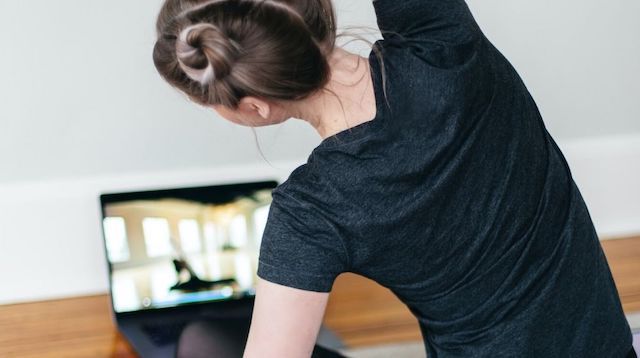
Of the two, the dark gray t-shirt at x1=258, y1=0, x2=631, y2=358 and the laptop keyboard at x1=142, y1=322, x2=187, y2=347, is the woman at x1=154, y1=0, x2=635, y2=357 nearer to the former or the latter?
the dark gray t-shirt at x1=258, y1=0, x2=631, y2=358

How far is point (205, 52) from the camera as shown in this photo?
2.60ft

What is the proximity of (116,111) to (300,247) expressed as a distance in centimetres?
93

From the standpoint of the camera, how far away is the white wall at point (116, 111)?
159cm

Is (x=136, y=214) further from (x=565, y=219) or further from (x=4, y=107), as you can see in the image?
(x=565, y=219)

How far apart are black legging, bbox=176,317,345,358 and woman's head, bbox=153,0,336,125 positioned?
1.76 feet

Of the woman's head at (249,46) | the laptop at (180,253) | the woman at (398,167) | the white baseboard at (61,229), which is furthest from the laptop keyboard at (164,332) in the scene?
the woman's head at (249,46)

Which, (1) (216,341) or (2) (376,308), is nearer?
(1) (216,341)

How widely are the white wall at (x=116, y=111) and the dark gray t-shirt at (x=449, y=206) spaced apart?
84 centimetres

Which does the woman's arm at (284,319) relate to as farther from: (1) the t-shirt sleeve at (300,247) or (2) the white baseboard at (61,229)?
(2) the white baseboard at (61,229)

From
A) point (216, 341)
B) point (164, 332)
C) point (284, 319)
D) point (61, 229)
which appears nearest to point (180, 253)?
point (164, 332)

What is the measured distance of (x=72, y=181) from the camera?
5.50 feet

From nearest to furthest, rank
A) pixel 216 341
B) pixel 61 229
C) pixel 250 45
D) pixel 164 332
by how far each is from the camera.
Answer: pixel 250 45 → pixel 216 341 → pixel 164 332 → pixel 61 229

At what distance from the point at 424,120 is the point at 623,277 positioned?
46.9 inches

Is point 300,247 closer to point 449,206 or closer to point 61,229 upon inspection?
point 449,206
